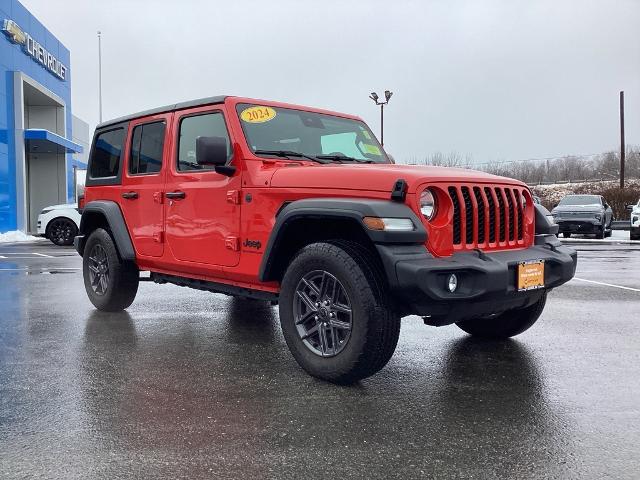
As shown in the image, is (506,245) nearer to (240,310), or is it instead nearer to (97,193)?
(240,310)

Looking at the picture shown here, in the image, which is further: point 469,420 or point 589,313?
point 589,313

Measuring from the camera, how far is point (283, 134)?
4.88 metres

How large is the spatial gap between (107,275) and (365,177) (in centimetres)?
349

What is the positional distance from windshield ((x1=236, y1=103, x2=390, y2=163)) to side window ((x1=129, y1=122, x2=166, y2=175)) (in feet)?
3.38

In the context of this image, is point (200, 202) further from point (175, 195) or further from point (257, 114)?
point (257, 114)

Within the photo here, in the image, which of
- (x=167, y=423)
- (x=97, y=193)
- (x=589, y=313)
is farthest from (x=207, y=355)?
(x=589, y=313)

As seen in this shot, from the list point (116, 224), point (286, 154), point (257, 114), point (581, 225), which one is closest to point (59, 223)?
point (116, 224)

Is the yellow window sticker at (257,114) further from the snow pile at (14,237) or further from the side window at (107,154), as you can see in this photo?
the snow pile at (14,237)

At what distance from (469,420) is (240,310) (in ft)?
11.9

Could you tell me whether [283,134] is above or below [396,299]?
above

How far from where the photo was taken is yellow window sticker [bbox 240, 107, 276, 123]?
4809 mm

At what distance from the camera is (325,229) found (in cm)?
408

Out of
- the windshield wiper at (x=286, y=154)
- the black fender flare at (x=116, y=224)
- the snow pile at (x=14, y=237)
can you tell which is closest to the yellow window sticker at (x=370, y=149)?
the windshield wiper at (x=286, y=154)

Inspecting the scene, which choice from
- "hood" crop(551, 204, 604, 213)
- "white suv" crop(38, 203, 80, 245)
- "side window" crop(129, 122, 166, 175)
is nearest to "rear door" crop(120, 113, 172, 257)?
"side window" crop(129, 122, 166, 175)
